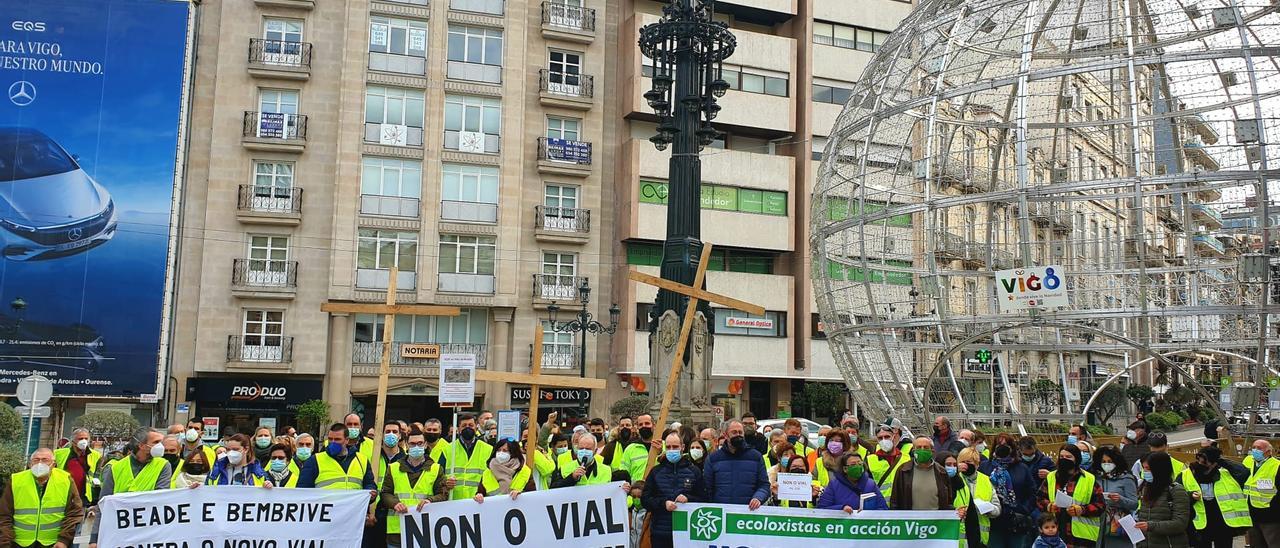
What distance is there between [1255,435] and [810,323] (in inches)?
1151

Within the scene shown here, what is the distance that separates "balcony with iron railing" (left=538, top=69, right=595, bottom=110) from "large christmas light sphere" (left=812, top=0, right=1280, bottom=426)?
22496 millimetres

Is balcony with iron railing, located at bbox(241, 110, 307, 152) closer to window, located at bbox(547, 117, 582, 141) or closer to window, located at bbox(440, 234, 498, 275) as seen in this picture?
window, located at bbox(440, 234, 498, 275)

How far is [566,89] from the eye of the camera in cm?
4144

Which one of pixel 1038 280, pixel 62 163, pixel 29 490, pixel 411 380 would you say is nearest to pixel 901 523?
pixel 1038 280

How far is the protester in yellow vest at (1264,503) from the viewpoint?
11602 mm

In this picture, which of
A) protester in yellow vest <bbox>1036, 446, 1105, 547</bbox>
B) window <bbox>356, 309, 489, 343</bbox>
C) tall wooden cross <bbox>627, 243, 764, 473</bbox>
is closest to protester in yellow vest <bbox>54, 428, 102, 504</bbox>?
tall wooden cross <bbox>627, 243, 764, 473</bbox>

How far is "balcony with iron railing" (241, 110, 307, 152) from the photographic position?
37906 mm

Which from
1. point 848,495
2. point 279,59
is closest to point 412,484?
point 848,495

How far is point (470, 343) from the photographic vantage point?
39.5 meters

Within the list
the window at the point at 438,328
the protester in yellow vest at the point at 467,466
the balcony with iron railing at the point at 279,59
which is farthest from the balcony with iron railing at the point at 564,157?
the protester in yellow vest at the point at 467,466

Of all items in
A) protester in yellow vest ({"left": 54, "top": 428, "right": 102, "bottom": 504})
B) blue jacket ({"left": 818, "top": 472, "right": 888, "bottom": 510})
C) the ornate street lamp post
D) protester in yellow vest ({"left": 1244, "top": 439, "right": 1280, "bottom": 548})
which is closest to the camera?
blue jacket ({"left": 818, "top": 472, "right": 888, "bottom": 510})

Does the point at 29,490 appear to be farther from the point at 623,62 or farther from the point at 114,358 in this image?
the point at 623,62

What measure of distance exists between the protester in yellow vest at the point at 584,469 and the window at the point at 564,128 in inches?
1208

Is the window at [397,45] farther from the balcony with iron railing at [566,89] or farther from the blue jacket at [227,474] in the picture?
the blue jacket at [227,474]
